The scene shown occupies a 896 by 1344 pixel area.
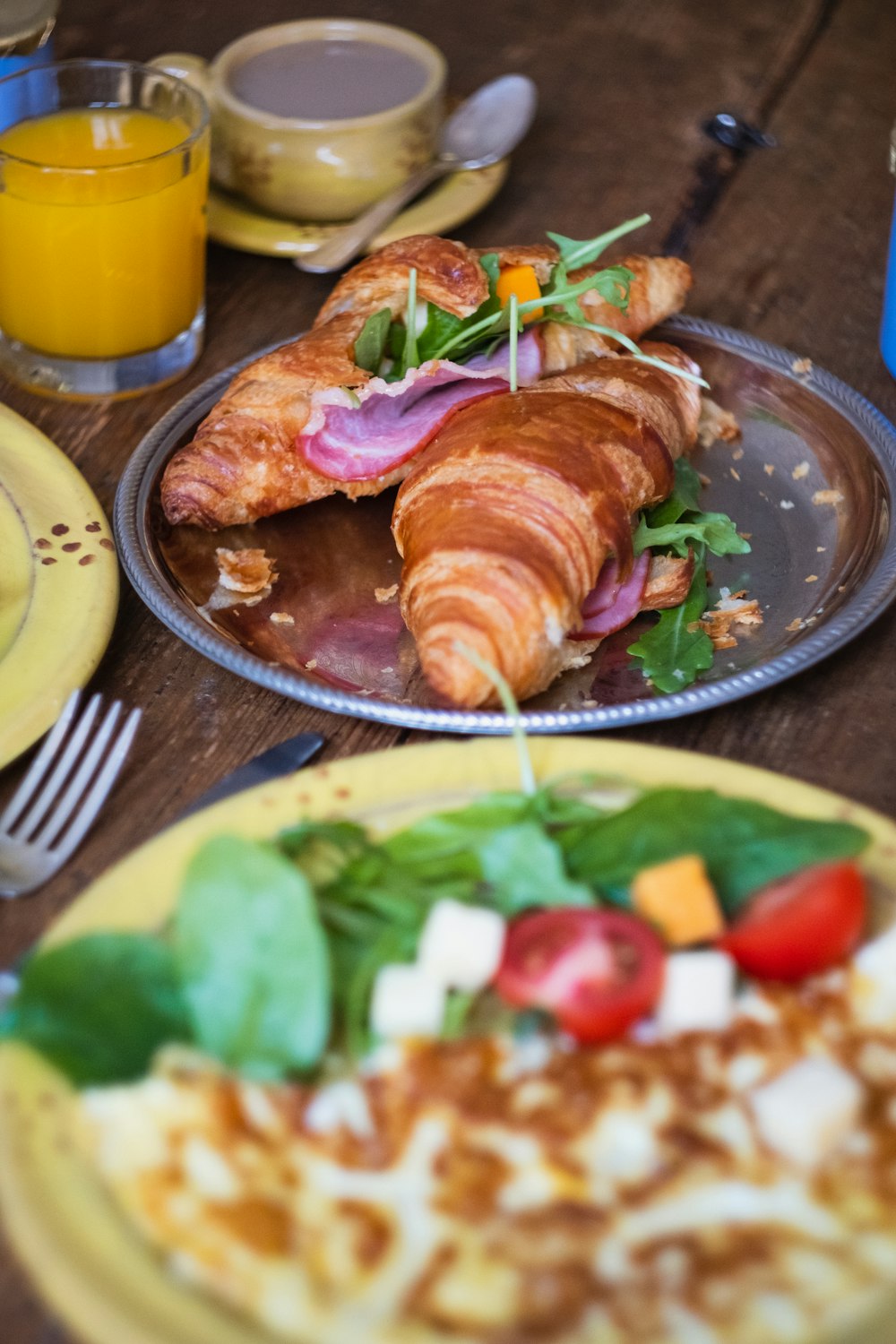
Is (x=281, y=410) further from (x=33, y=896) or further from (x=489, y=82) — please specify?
(x=489, y=82)

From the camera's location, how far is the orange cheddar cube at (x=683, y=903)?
3.15ft

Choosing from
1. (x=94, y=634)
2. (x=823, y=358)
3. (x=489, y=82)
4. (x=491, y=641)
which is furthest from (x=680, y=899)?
(x=489, y=82)

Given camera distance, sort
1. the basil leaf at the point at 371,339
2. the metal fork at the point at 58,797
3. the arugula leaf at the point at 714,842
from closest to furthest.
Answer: the arugula leaf at the point at 714,842, the metal fork at the point at 58,797, the basil leaf at the point at 371,339

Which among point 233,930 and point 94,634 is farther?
point 94,634

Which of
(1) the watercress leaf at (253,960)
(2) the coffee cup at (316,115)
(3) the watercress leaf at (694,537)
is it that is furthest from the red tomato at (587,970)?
(2) the coffee cup at (316,115)

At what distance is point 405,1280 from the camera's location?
799 mm

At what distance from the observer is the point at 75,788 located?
1208mm

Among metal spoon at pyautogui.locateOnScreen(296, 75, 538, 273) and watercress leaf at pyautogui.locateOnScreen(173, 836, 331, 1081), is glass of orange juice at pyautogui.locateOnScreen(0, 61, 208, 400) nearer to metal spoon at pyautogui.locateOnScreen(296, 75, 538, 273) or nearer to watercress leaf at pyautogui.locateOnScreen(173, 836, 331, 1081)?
metal spoon at pyautogui.locateOnScreen(296, 75, 538, 273)

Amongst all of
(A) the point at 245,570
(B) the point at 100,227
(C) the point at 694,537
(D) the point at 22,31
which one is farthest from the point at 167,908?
(D) the point at 22,31

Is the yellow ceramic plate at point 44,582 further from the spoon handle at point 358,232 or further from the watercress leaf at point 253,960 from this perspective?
the spoon handle at point 358,232

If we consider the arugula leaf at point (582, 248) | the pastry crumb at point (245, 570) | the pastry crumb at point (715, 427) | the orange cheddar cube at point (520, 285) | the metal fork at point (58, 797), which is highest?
the arugula leaf at point (582, 248)

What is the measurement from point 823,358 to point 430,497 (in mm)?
792

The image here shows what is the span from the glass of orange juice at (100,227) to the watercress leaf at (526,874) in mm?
1002

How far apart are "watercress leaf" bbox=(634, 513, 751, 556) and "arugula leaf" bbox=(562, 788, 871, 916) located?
0.51 meters
